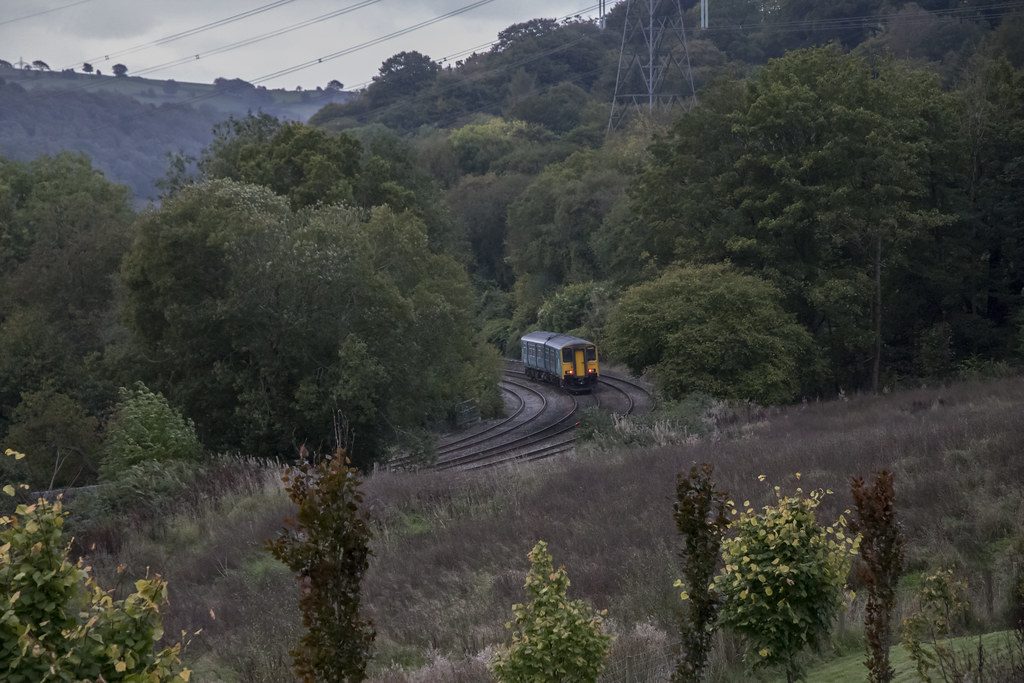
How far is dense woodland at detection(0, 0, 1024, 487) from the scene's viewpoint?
2378 centimetres

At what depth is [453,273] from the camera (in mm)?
33438

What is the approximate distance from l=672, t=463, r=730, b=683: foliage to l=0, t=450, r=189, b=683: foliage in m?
3.01

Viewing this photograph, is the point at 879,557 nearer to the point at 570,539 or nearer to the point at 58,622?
the point at 58,622

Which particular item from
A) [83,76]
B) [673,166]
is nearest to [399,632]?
[673,166]

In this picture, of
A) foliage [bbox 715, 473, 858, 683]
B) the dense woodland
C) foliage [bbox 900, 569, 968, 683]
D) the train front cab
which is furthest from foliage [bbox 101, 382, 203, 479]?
the train front cab

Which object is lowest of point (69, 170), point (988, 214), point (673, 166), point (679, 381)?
point (679, 381)

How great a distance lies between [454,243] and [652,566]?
38434 mm

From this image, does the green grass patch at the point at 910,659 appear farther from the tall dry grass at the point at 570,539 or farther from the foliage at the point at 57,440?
the foliage at the point at 57,440

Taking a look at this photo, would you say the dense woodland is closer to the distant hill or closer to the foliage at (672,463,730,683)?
the foliage at (672,463,730,683)

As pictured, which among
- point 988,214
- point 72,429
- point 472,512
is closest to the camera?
point 472,512

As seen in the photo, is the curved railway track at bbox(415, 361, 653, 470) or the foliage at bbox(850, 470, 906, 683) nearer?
the foliage at bbox(850, 470, 906, 683)

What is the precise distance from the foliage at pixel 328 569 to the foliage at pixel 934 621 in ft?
10.5

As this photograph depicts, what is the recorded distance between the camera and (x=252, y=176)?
3416 cm

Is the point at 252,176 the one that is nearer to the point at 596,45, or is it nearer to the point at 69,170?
the point at 69,170
